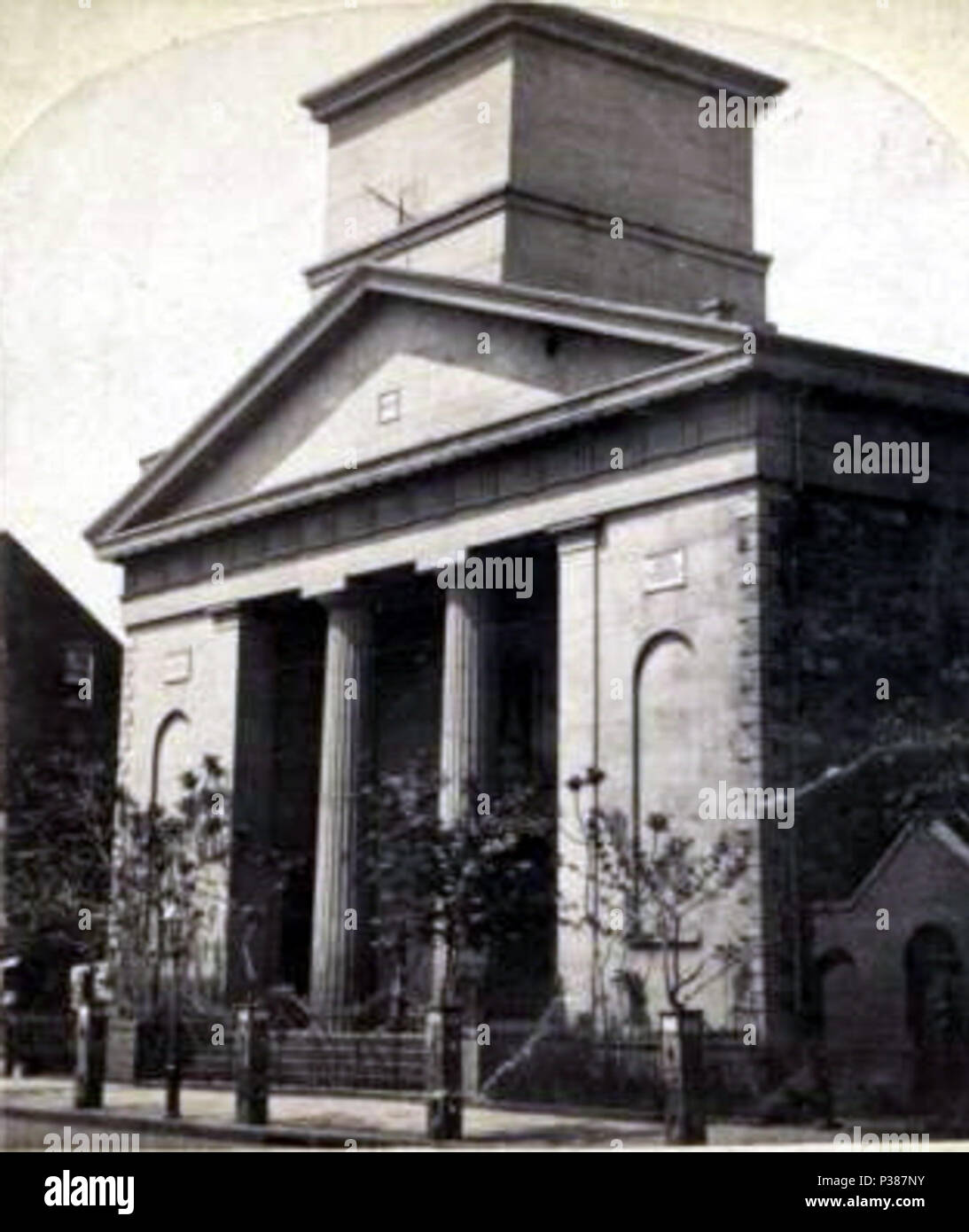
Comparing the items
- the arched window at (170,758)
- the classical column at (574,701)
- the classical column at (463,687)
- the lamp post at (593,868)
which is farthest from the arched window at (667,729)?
the arched window at (170,758)

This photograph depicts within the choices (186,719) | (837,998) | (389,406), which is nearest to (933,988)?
(837,998)

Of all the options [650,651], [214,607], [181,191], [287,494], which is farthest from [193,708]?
[181,191]

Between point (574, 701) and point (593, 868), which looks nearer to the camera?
point (593, 868)

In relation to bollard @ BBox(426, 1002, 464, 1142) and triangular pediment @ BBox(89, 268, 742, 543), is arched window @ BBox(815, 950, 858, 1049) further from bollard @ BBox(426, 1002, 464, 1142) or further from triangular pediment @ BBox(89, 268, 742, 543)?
triangular pediment @ BBox(89, 268, 742, 543)

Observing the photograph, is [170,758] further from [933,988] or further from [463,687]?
[933,988]

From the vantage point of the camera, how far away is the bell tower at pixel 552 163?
42344 millimetres

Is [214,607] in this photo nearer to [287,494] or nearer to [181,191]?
[287,494]

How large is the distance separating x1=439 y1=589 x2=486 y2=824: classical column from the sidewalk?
605 cm

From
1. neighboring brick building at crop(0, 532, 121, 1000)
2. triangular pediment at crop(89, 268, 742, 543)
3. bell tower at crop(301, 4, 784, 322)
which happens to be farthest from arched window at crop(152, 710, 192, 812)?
bell tower at crop(301, 4, 784, 322)

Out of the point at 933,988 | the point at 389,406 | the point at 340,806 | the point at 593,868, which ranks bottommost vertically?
the point at 933,988

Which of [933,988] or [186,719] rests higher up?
[186,719]

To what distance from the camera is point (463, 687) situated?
3719 cm

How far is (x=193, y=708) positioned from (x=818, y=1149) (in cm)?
2823

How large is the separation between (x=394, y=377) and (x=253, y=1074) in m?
15.2
